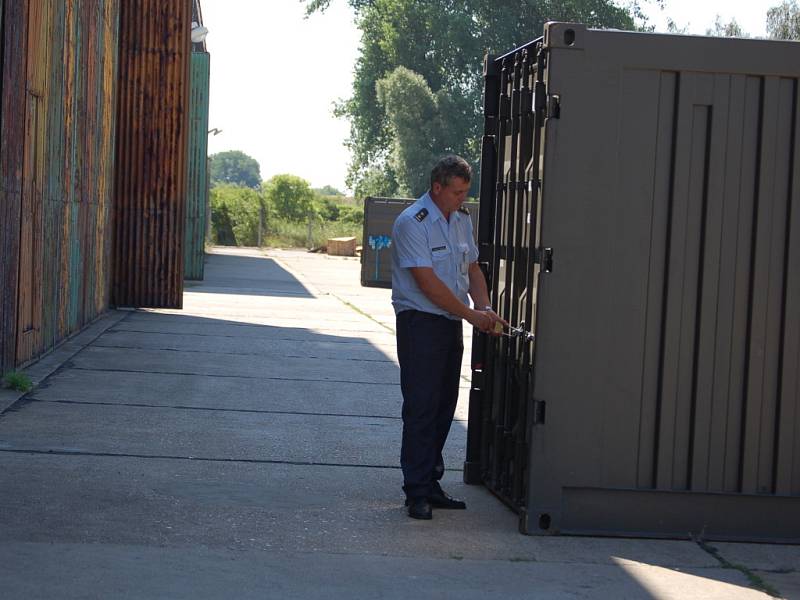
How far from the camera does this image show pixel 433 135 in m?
61.0

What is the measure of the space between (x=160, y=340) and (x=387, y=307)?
8179mm

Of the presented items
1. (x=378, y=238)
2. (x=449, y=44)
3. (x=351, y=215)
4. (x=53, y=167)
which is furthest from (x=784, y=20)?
(x=53, y=167)

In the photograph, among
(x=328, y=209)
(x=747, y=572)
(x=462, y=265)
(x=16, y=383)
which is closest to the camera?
(x=747, y=572)

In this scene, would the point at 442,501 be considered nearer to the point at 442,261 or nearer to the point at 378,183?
the point at 442,261

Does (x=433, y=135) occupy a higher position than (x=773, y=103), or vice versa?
(x=433, y=135)

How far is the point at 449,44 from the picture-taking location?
6194cm

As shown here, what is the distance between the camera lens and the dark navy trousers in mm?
6191

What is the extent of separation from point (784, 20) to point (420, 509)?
185ft

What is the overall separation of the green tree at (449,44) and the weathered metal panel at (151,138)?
43119 millimetres

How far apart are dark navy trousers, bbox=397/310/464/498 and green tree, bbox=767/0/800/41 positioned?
55.1 m

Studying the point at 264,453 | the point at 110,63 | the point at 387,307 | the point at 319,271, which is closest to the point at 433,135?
the point at 319,271

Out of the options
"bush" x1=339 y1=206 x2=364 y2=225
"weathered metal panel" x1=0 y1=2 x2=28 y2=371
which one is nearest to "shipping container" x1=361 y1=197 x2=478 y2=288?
"weathered metal panel" x1=0 y1=2 x2=28 y2=371

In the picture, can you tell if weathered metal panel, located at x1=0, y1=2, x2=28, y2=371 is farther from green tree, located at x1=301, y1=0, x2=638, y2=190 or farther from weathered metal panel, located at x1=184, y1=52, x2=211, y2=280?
green tree, located at x1=301, y1=0, x2=638, y2=190

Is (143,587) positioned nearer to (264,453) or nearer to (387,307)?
(264,453)
